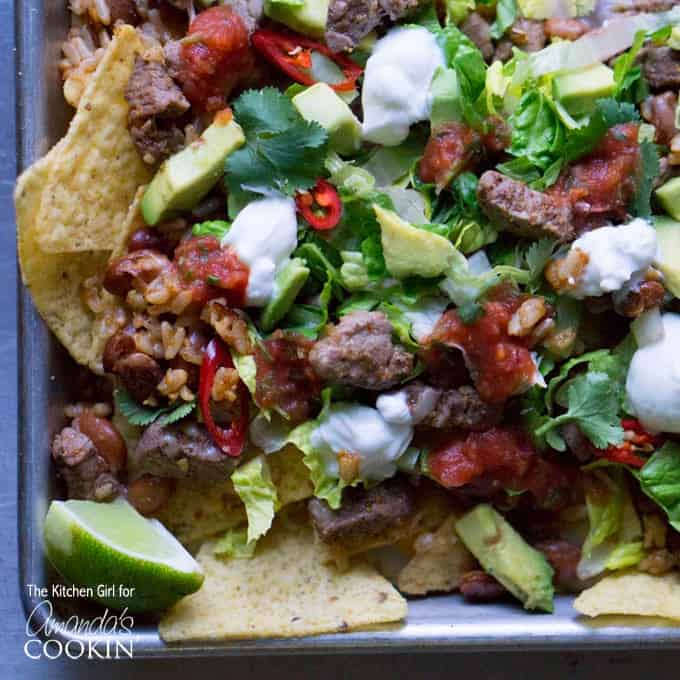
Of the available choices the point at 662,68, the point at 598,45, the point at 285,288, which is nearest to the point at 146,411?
the point at 285,288

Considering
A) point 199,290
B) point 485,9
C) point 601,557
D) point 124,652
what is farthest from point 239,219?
point 601,557

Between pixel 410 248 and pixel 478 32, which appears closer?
pixel 410 248

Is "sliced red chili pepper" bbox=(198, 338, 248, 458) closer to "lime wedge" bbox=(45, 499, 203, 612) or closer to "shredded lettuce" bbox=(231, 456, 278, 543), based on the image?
"shredded lettuce" bbox=(231, 456, 278, 543)

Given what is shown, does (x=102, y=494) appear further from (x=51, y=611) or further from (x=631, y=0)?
(x=631, y=0)

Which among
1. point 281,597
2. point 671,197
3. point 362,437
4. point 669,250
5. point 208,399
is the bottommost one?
point 281,597

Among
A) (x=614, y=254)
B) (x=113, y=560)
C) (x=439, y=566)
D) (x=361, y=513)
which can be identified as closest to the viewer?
(x=113, y=560)

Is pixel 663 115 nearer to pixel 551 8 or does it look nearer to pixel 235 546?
pixel 551 8

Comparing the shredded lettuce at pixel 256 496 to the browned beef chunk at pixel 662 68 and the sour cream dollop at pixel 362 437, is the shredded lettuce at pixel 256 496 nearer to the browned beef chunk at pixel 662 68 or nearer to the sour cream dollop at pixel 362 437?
the sour cream dollop at pixel 362 437

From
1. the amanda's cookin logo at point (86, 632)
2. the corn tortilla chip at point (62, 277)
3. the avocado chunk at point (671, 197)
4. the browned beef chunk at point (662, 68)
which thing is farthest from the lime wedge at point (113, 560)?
the browned beef chunk at point (662, 68)
